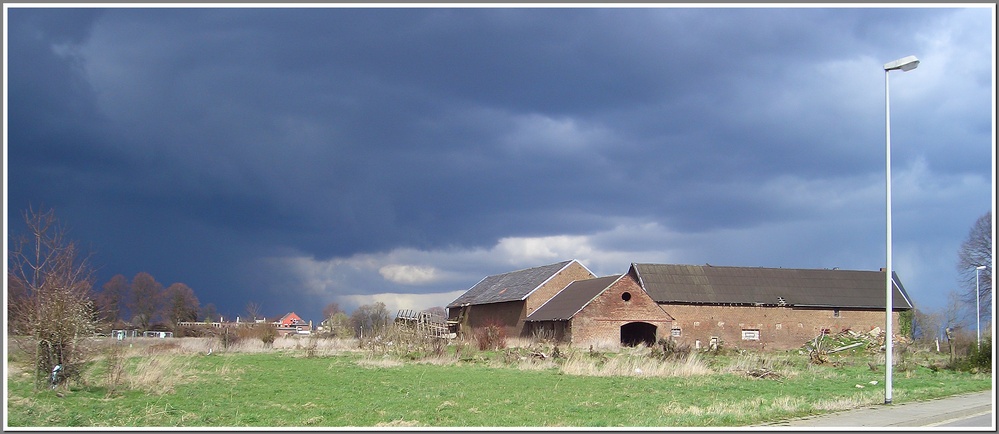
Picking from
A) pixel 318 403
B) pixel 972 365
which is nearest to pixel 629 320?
pixel 972 365

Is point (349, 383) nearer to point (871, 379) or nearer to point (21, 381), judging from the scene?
point (21, 381)

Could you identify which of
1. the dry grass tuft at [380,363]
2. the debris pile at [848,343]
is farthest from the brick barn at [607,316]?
the dry grass tuft at [380,363]

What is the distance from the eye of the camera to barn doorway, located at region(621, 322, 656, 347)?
52.0 metres

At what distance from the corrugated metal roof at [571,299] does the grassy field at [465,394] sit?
19578 mm

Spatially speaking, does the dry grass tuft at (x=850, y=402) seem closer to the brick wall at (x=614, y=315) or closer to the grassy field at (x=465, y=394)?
the grassy field at (x=465, y=394)

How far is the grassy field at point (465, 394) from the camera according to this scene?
13.7m

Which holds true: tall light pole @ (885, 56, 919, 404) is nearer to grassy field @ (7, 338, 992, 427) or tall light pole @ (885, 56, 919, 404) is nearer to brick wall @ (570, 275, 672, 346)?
grassy field @ (7, 338, 992, 427)

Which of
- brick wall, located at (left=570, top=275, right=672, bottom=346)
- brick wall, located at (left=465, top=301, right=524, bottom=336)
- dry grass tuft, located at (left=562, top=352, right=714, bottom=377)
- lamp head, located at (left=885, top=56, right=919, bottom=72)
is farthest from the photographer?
brick wall, located at (left=465, top=301, right=524, bottom=336)

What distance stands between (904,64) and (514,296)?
4491 centimetres

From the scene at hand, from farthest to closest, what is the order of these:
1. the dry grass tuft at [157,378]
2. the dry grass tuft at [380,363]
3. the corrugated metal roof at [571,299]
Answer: the corrugated metal roof at [571,299], the dry grass tuft at [380,363], the dry grass tuft at [157,378]

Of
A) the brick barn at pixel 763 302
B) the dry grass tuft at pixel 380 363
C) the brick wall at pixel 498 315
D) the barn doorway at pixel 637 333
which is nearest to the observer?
the dry grass tuft at pixel 380 363

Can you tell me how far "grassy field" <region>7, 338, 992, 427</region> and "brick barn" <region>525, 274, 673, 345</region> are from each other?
18.2 m

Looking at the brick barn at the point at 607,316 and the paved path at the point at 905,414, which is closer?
the paved path at the point at 905,414

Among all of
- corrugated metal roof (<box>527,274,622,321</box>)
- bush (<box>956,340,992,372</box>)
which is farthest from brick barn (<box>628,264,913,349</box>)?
bush (<box>956,340,992,372</box>)
